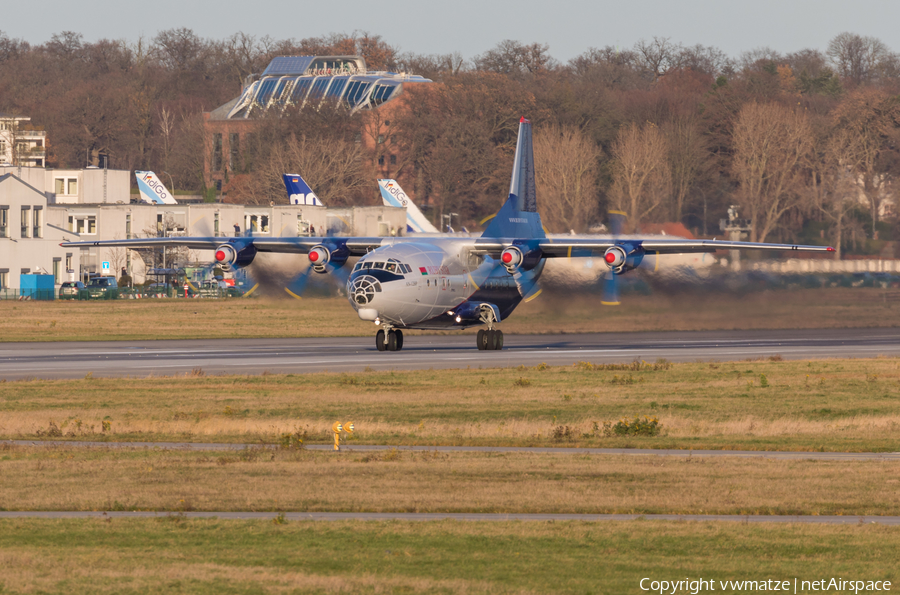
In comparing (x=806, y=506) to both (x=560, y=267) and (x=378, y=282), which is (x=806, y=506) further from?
(x=560, y=267)

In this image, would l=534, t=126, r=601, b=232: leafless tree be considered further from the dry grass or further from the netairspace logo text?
the netairspace logo text

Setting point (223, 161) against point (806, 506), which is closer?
point (806, 506)

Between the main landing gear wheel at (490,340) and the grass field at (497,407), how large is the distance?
867 cm

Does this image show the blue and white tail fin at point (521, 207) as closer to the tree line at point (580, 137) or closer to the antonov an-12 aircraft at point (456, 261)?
the antonov an-12 aircraft at point (456, 261)

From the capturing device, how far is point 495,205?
120 meters

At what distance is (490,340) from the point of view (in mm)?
50656

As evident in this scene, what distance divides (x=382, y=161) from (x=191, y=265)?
46.9 meters

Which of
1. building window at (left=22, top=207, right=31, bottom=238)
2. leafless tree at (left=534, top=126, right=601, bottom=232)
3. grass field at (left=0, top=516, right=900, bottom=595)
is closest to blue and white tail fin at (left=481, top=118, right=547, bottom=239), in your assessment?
leafless tree at (left=534, top=126, right=601, bottom=232)

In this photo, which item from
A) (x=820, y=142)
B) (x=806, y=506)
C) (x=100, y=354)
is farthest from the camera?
(x=820, y=142)

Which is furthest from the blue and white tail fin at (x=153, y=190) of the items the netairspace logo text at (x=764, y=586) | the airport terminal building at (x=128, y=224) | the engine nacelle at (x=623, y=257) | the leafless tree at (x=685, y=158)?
the netairspace logo text at (x=764, y=586)

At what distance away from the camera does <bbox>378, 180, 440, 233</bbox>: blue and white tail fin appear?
77375 mm

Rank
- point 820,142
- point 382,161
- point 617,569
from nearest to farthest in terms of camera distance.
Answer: point 617,569, point 820,142, point 382,161

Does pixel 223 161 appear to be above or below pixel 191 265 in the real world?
above

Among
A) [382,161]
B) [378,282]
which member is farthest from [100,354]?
[382,161]
